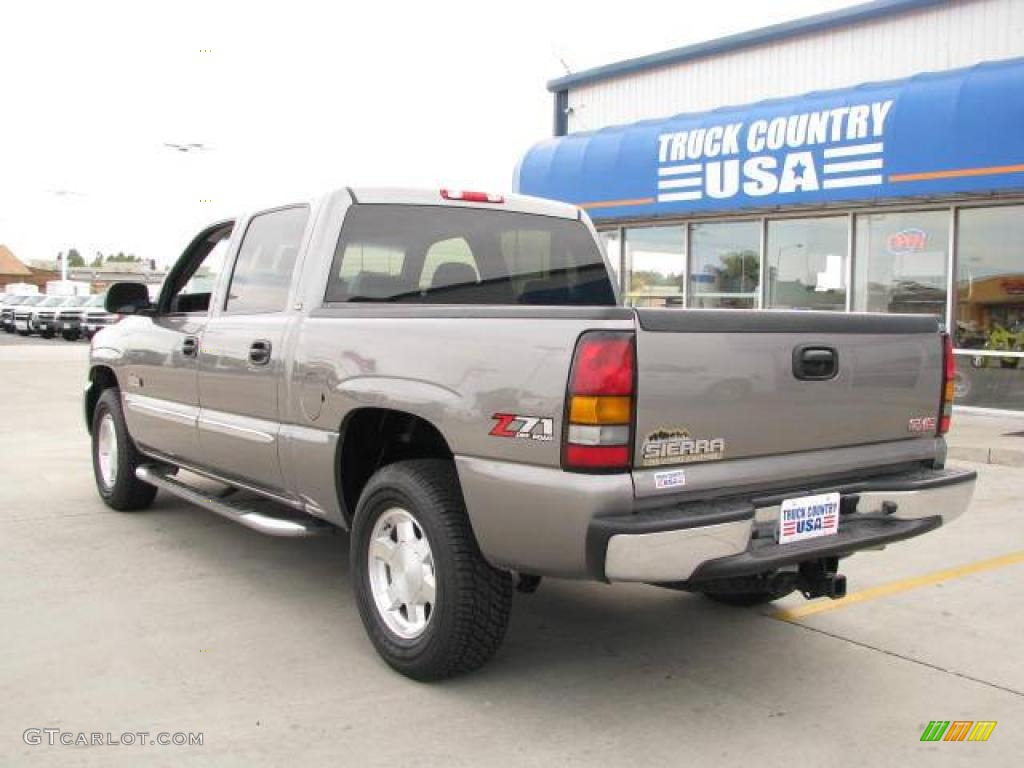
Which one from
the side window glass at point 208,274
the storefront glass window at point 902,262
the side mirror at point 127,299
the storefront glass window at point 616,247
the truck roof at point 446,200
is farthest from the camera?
the storefront glass window at point 616,247

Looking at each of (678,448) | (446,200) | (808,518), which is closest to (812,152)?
(446,200)

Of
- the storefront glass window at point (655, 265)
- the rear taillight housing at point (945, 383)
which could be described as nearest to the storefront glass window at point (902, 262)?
the storefront glass window at point (655, 265)

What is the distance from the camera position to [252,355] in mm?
4812

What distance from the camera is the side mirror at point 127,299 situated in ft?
20.4

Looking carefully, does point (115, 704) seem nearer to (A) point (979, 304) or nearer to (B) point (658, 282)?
(A) point (979, 304)

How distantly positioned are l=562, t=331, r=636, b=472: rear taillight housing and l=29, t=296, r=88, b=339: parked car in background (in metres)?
39.2

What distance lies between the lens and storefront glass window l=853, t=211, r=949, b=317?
40.3ft

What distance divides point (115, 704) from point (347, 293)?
6.61 ft

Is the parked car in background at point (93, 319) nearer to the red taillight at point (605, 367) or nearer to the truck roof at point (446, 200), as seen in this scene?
the truck roof at point (446, 200)

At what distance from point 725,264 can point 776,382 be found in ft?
36.9

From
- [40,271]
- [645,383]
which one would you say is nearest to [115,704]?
[645,383]

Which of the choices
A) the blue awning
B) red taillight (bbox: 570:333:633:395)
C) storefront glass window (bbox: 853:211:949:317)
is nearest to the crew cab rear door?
red taillight (bbox: 570:333:633:395)

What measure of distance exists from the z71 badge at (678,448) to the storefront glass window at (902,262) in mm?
9764

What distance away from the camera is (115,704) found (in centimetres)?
369
